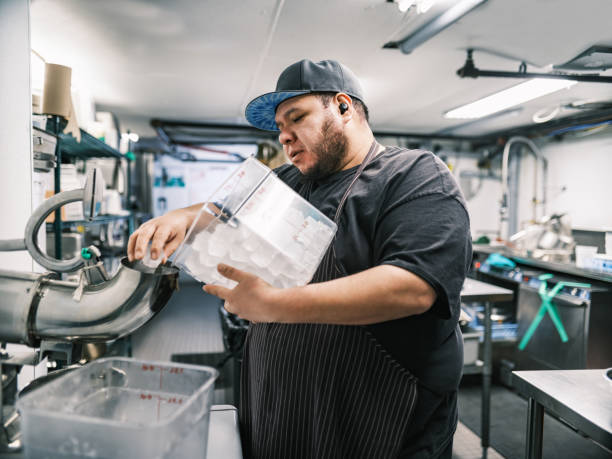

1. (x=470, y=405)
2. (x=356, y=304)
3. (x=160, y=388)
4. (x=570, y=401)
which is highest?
(x=356, y=304)

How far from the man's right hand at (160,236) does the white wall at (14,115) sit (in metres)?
0.76

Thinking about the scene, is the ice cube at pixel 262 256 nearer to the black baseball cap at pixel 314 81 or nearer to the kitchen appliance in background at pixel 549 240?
the black baseball cap at pixel 314 81

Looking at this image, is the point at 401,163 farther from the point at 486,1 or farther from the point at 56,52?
the point at 56,52

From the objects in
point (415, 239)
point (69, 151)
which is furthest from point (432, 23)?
point (69, 151)

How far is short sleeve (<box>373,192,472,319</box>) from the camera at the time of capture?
843mm

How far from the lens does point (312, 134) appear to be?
1.15 metres

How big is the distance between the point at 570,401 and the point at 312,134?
1.15 metres

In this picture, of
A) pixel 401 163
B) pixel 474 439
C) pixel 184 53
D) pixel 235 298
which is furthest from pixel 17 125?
pixel 474 439

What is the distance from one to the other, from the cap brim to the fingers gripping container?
0.43 meters

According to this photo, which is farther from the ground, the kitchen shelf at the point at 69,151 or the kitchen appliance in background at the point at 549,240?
the kitchen shelf at the point at 69,151

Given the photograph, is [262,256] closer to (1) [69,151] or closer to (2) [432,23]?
(2) [432,23]

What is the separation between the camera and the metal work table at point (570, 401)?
112 centimetres

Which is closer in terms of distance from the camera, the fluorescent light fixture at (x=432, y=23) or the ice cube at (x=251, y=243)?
the ice cube at (x=251, y=243)

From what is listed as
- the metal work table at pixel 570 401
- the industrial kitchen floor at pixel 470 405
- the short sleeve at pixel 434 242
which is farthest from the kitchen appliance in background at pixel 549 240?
the short sleeve at pixel 434 242
